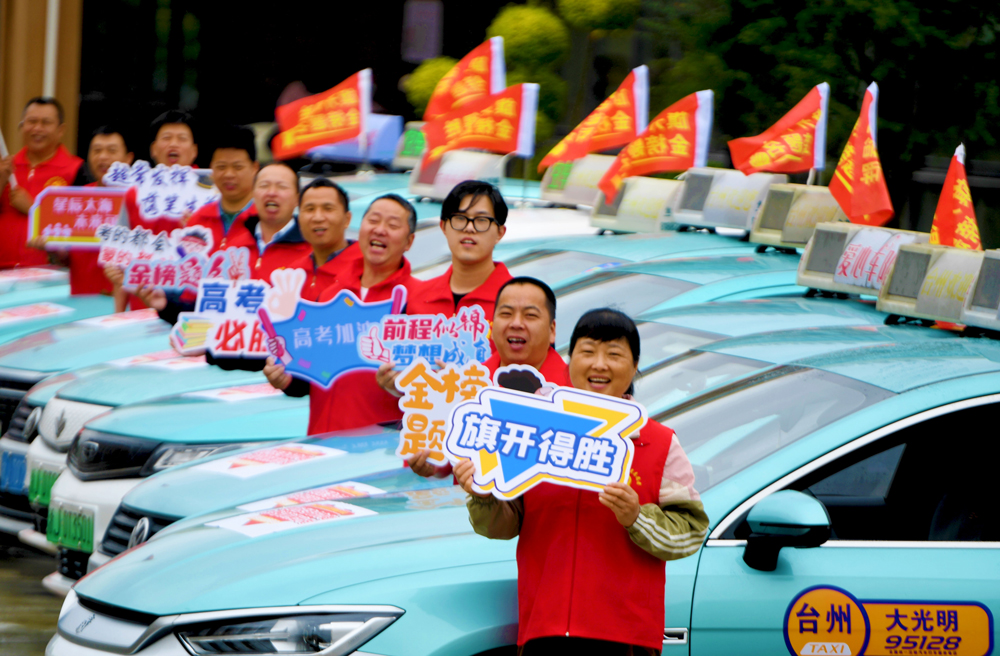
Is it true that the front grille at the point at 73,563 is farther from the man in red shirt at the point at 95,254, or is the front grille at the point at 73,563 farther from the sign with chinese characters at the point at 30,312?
the man in red shirt at the point at 95,254

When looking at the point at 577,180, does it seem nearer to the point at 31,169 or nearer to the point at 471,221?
the point at 31,169

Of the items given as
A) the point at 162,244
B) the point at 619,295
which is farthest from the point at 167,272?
the point at 619,295

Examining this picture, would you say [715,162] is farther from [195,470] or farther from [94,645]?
[94,645]

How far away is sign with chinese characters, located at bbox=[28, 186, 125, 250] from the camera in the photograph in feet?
23.7

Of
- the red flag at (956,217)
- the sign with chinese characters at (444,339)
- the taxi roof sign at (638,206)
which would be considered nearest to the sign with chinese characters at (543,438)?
the sign with chinese characters at (444,339)

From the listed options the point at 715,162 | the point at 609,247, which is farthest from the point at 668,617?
the point at 715,162

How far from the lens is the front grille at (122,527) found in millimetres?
4449

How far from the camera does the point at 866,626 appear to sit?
3.19 metres

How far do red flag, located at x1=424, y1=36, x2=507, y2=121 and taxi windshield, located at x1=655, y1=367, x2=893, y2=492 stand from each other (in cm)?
605

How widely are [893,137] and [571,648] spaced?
1227 cm

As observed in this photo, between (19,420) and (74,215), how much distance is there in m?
1.37

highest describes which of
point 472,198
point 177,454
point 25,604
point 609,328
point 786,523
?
point 472,198

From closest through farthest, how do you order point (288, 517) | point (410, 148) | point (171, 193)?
1. point (288, 517)
2. point (171, 193)
3. point (410, 148)

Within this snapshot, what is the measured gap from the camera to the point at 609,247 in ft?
22.0
